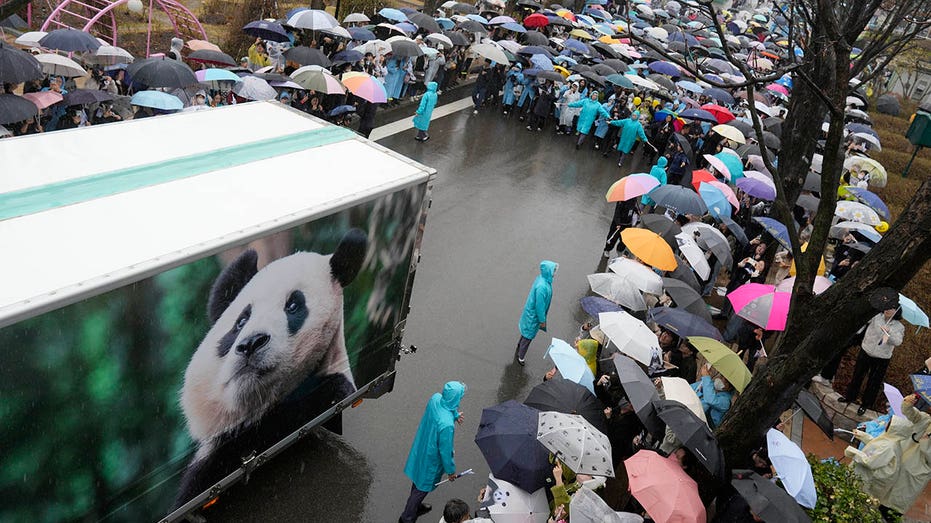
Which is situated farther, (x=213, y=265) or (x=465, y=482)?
(x=465, y=482)

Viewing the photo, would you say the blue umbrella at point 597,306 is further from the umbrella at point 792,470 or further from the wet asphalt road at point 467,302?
the umbrella at point 792,470

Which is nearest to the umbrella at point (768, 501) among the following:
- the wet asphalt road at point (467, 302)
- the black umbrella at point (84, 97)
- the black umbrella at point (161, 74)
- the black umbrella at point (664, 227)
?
the wet asphalt road at point (467, 302)

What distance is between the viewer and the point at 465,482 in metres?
7.80

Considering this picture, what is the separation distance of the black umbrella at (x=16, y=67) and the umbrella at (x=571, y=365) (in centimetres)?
829

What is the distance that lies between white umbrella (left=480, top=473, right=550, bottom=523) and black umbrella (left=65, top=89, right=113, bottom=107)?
8.74 meters

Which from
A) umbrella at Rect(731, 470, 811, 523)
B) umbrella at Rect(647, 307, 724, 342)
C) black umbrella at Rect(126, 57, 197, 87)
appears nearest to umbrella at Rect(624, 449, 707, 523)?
umbrella at Rect(731, 470, 811, 523)

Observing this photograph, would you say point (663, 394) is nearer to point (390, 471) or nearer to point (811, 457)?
point (811, 457)

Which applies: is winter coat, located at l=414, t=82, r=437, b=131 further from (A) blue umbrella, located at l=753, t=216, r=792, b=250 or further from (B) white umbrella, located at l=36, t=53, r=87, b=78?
(A) blue umbrella, located at l=753, t=216, r=792, b=250

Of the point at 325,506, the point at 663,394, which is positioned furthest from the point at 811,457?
the point at 325,506

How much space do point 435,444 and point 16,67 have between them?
8.18 metres

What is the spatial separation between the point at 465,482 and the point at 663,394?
2.37 meters

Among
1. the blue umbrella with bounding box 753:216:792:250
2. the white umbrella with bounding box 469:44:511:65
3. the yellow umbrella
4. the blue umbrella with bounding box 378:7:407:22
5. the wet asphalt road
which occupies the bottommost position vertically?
the wet asphalt road

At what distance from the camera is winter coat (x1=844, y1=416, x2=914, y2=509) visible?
750 centimetres

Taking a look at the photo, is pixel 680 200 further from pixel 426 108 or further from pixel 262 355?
pixel 262 355
